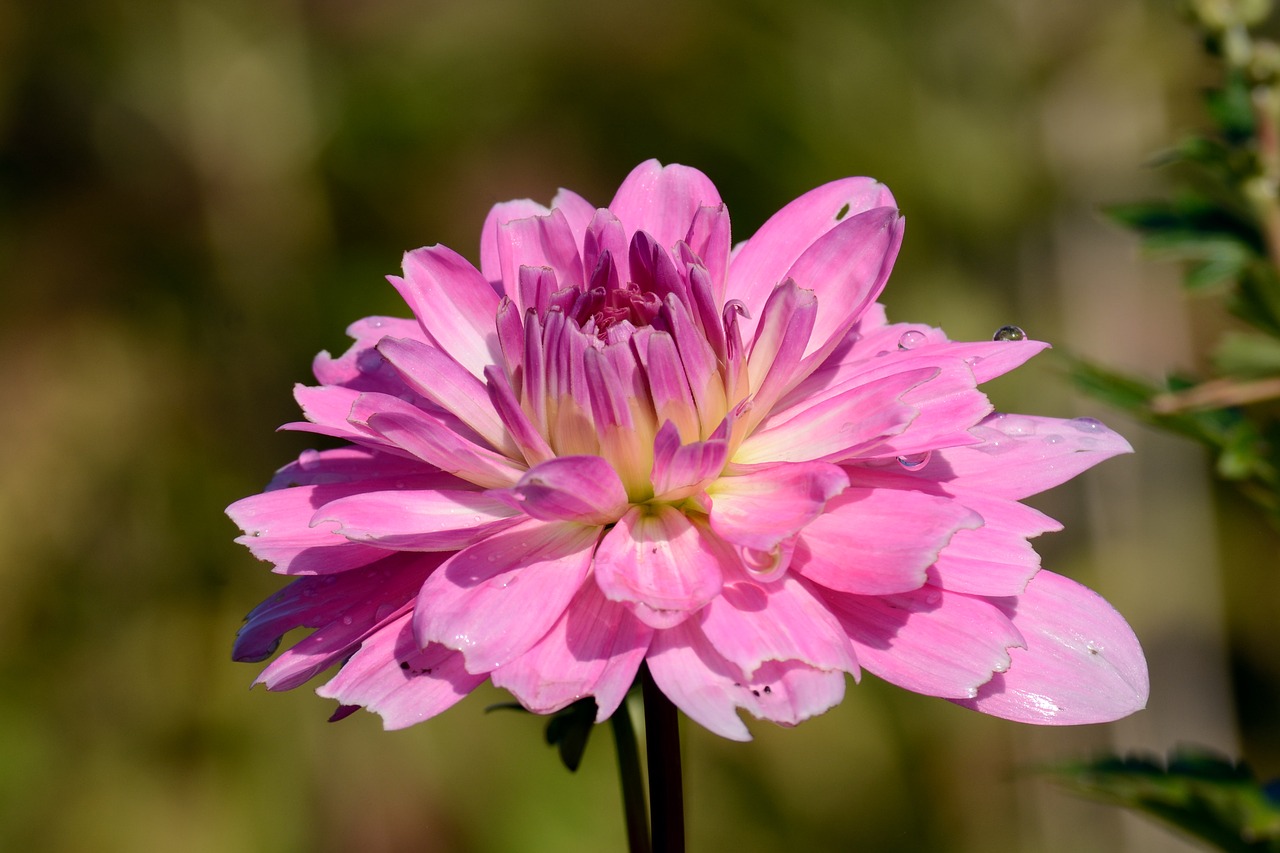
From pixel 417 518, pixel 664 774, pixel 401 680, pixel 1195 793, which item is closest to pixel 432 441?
pixel 417 518

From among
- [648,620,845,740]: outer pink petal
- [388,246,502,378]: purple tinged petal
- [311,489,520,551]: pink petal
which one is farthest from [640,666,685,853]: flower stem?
[388,246,502,378]: purple tinged petal

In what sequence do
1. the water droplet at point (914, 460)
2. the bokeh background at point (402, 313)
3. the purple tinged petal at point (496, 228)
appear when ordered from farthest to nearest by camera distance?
the bokeh background at point (402, 313) → the purple tinged petal at point (496, 228) → the water droplet at point (914, 460)

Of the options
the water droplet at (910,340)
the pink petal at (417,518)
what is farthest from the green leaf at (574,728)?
the water droplet at (910,340)

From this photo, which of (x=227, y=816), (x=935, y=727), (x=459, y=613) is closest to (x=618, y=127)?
(x=935, y=727)

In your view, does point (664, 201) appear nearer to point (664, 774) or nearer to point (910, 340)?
point (910, 340)

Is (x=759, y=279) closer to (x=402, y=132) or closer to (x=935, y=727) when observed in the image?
(x=935, y=727)

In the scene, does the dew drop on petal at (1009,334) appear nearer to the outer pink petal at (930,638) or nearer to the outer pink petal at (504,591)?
the outer pink petal at (930,638)
